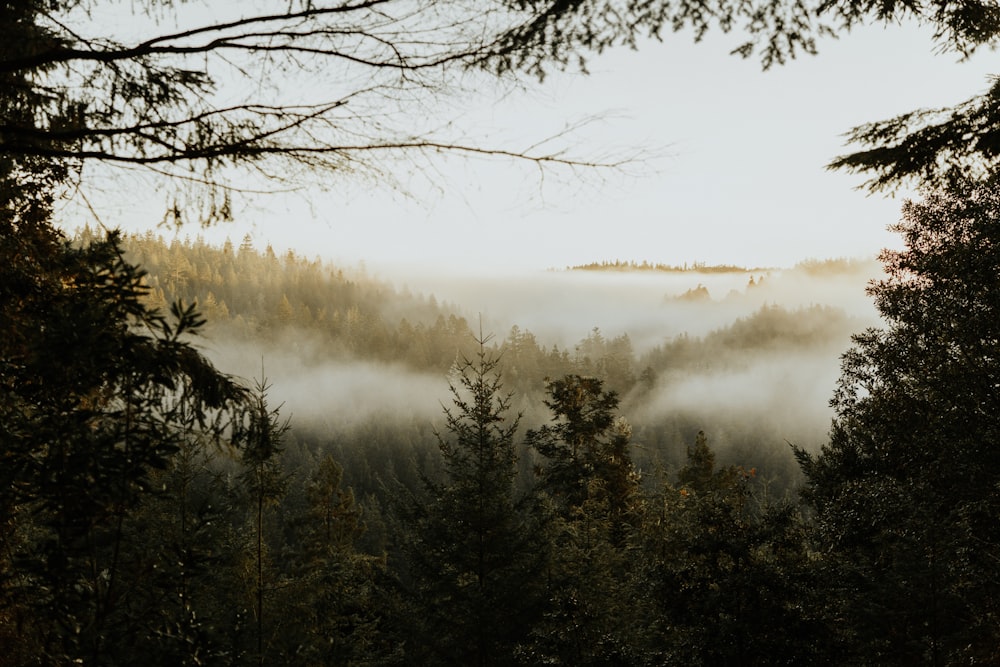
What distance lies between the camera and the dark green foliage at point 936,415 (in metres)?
7.88

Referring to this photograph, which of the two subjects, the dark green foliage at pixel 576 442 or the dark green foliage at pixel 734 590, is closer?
the dark green foliage at pixel 734 590

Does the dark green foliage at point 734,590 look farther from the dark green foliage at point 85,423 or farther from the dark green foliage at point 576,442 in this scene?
the dark green foliage at point 85,423

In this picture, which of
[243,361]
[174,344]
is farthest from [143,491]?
[243,361]

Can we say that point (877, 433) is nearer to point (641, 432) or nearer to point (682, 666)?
point (682, 666)

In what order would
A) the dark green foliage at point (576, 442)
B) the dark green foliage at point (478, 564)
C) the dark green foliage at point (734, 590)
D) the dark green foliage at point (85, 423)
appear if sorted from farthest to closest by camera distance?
the dark green foliage at point (576, 442) → the dark green foliage at point (478, 564) → the dark green foliage at point (734, 590) → the dark green foliage at point (85, 423)

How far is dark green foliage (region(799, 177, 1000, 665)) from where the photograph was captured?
788 centimetres

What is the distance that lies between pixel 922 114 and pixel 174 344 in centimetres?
747

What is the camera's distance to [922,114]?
231 inches

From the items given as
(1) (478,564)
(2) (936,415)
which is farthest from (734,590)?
(1) (478,564)

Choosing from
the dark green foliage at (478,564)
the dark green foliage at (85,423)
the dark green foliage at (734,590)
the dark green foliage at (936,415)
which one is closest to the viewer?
the dark green foliage at (85,423)

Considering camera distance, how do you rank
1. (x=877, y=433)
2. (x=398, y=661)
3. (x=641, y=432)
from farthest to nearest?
(x=641, y=432) → (x=398, y=661) → (x=877, y=433)

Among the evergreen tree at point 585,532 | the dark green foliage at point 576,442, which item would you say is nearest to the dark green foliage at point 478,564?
the evergreen tree at point 585,532

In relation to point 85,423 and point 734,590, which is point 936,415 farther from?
point 85,423

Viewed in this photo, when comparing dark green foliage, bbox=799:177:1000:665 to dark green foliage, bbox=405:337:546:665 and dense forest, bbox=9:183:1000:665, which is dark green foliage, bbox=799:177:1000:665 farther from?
dark green foliage, bbox=405:337:546:665
